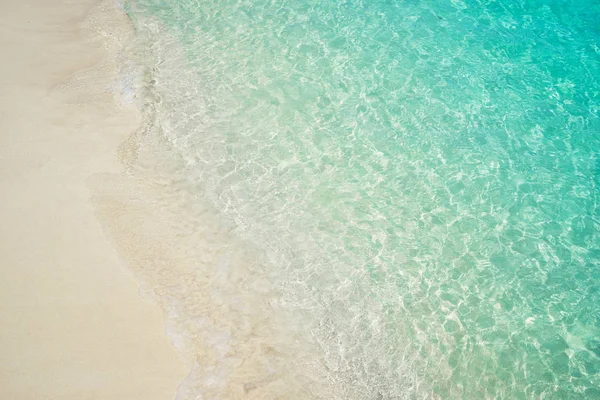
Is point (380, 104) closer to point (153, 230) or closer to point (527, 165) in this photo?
point (527, 165)

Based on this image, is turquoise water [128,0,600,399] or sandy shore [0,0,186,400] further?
turquoise water [128,0,600,399]

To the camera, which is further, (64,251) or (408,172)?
(408,172)

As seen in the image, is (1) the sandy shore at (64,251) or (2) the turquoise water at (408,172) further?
(2) the turquoise water at (408,172)

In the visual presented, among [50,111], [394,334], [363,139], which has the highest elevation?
[50,111]

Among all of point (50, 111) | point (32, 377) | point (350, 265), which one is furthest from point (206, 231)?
point (50, 111)
